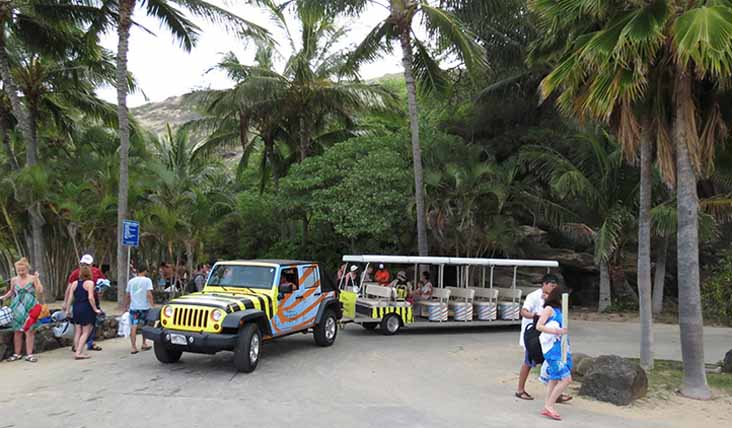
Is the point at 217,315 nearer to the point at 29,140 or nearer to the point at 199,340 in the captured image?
the point at 199,340

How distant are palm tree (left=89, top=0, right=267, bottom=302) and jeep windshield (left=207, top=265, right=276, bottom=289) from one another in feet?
21.7

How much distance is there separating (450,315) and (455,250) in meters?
6.64

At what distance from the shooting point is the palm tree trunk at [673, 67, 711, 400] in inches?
324

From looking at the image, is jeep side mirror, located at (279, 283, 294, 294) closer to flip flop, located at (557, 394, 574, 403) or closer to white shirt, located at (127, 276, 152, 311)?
white shirt, located at (127, 276, 152, 311)

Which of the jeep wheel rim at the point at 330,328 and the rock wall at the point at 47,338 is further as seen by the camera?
the jeep wheel rim at the point at 330,328

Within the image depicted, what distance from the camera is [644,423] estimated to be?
269 inches

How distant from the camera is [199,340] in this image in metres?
8.64

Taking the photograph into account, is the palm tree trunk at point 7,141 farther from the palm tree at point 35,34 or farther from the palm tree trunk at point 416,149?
the palm tree trunk at point 416,149

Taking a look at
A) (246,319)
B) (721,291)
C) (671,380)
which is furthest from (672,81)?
(246,319)

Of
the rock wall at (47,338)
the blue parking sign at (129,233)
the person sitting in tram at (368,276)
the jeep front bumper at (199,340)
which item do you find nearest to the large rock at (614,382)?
the jeep front bumper at (199,340)

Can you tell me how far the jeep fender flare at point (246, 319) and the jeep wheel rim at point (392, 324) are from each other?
4554 millimetres

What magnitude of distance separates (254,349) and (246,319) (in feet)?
1.84

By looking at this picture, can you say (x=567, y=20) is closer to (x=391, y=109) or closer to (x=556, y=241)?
(x=391, y=109)

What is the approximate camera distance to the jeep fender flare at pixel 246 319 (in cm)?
870
